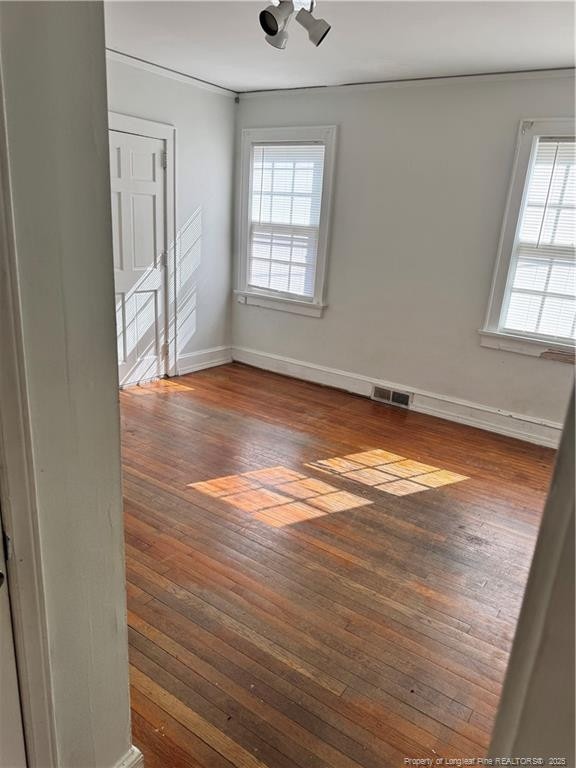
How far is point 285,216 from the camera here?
4.77 metres

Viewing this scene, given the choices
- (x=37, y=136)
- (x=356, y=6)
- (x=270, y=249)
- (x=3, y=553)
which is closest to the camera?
(x=37, y=136)

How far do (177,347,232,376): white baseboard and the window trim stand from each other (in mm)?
2585

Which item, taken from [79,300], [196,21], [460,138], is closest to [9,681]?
[79,300]

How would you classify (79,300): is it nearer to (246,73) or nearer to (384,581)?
(384,581)

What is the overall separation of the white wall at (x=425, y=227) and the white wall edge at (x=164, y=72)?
0.27 meters

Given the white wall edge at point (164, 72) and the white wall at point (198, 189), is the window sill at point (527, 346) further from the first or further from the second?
the white wall edge at point (164, 72)

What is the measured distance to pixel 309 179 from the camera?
4.54 metres

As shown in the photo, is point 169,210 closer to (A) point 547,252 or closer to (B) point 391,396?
(B) point 391,396

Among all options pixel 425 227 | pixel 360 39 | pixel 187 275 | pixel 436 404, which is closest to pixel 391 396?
pixel 436 404

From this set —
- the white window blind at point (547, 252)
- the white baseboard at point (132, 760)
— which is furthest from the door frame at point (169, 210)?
the white baseboard at point (132, 760)

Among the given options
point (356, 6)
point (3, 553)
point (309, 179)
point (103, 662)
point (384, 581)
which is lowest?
point (384, 581)

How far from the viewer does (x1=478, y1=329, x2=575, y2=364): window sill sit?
364cm

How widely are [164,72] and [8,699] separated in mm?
4343

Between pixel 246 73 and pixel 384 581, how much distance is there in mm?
3782
